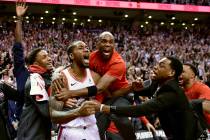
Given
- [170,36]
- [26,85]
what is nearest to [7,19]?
[170,36]

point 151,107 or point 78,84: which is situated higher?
point 78,84

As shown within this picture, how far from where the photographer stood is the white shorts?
13.4ft

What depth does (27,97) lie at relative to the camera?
187 inches

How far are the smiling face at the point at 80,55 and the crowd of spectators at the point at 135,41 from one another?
50.2 ft

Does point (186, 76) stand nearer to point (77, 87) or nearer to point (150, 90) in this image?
point (150, 90)

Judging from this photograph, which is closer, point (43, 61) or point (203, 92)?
point (43, 61)

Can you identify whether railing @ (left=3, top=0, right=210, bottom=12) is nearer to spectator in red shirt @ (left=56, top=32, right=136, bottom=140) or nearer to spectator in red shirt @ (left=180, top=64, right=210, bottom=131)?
spectator in red shirt @ (left=180, top=64, right=210, bottom=131)

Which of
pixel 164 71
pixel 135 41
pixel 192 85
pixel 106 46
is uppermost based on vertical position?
pixel 106 46

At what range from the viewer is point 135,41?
27875mm

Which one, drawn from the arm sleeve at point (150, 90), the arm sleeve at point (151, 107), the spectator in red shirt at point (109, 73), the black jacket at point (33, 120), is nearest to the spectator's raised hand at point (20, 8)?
the spectator in red shirt at point (109, 73)

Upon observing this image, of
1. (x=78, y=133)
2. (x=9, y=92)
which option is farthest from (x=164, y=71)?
(x=9, y=92)

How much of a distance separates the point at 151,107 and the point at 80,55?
2.67 ft

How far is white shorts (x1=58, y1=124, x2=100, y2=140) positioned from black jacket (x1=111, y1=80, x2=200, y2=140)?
42 cm

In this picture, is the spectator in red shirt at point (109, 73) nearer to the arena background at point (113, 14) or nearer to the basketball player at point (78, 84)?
the basketball player at point (78, 84)
